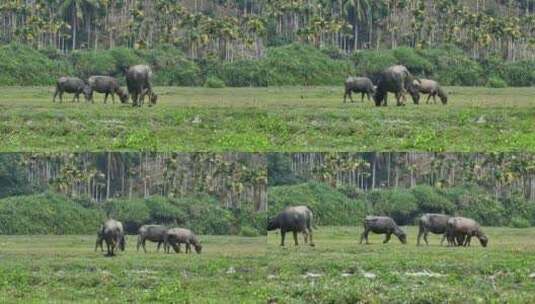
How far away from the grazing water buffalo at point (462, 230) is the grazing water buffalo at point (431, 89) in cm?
451

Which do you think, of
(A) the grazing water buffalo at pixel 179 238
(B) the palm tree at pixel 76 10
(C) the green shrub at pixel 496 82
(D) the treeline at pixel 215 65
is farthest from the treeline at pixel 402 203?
(C) the green shrub at pixel 496 82

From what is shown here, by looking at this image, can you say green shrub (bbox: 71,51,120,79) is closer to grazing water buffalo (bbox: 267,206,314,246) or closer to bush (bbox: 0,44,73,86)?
bush (bbox: 0,44,73,86)

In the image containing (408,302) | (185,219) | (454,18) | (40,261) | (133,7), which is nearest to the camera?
(408,302)

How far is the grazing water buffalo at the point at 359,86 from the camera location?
47.3 m

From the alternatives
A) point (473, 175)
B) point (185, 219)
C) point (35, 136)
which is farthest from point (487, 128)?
point (35, 136)

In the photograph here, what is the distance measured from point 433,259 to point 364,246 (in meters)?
2.29

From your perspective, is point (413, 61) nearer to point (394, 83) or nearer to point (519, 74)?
point (394, 83)

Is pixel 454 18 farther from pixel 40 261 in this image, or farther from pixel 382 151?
pixel 40 261

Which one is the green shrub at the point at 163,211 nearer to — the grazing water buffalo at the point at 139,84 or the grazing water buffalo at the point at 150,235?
the grazing water buffalo at the point at 150,235

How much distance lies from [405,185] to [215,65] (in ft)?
21.8

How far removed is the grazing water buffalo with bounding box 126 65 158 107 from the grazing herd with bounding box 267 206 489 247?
5578 mm

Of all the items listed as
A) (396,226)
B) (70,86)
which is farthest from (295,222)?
(70,86)

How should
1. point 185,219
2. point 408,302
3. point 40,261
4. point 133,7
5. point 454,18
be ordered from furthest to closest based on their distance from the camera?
point 454,18 < point 133,7 < point 185,219 < point 40,261 < point 408,302

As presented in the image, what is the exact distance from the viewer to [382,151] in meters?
42.7
